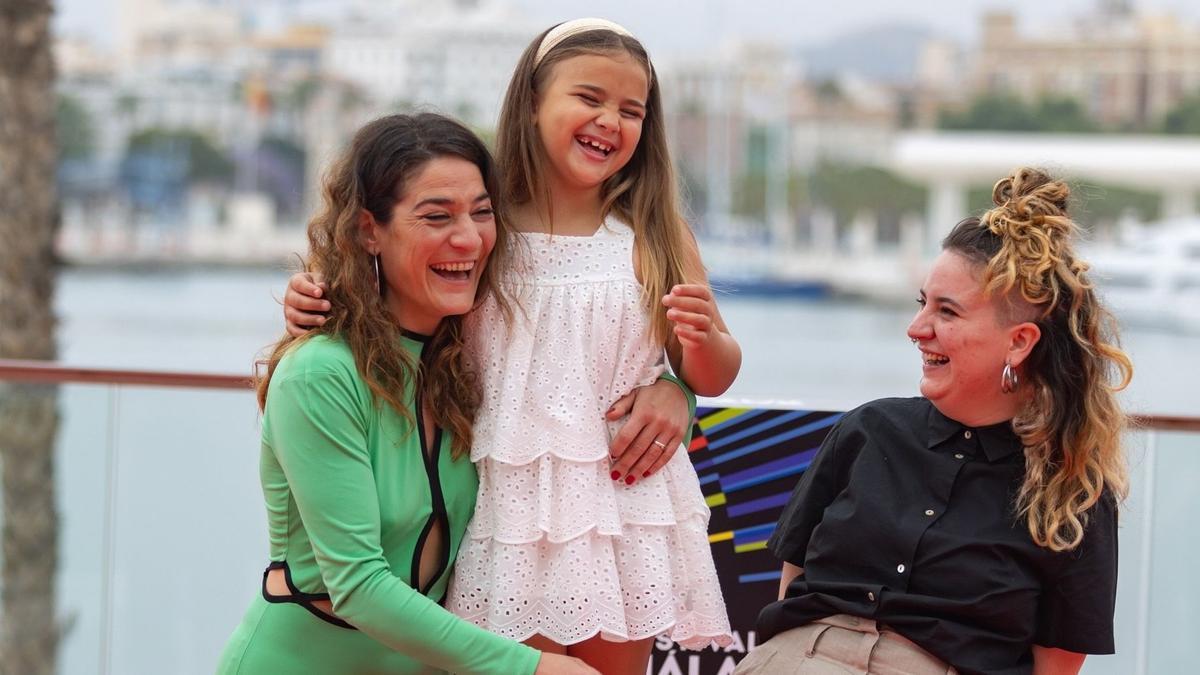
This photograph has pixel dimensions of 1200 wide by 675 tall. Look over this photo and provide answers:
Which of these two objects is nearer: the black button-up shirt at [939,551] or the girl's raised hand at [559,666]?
the girl's raised hand at [559,666]

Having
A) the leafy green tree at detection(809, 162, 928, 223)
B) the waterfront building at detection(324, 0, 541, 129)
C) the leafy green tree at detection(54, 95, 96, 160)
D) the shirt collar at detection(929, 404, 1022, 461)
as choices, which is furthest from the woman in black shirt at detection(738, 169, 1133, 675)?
the waterfront building at detection(324, 0, 541, 129)

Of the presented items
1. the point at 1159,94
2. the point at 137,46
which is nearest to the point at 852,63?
the point at 1159,94

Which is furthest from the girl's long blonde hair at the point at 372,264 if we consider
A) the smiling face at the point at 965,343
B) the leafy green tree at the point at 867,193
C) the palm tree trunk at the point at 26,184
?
the leafy green tree at the point at 867,193

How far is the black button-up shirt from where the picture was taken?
186 centimetres

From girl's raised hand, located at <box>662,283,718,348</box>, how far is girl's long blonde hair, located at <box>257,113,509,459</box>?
0.97 ft

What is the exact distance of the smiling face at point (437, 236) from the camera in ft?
6.01

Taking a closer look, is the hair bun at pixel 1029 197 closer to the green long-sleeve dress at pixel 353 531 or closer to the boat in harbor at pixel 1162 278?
the green long-sleeve dress at pixel 353 531

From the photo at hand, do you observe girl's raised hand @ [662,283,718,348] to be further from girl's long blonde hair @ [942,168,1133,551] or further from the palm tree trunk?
Result: the palm tree trunk

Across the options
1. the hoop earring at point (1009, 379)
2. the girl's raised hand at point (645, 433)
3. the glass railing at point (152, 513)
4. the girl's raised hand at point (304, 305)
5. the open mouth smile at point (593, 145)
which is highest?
the open mouth smile at point (593, 145)

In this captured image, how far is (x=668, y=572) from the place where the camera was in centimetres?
193

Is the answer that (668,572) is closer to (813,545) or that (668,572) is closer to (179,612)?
(813,545)

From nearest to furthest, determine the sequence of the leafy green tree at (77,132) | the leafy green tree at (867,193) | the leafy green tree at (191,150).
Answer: the leafy green tree at (867,193) → the leafy green tree at (77,132) → the leafy green tree at (191,150)

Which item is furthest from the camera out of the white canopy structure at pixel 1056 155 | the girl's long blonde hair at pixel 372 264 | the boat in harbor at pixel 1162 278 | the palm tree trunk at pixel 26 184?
the white canopy structure at pixel 1056 155

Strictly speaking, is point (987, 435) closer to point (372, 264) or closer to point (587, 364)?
point (587, 364)
